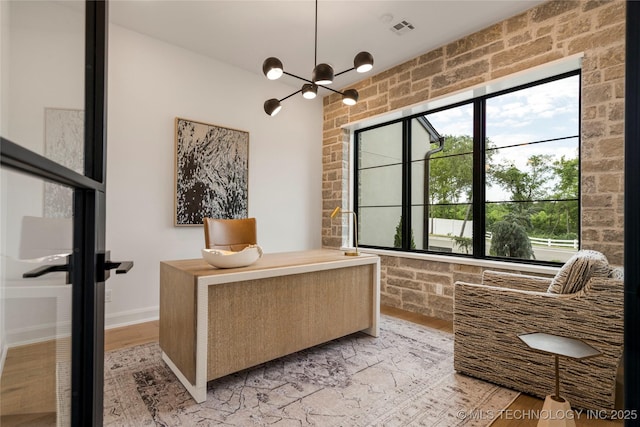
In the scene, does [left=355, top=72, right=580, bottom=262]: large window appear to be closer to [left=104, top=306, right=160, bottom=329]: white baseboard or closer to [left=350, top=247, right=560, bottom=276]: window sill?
[left=350, top=247, right=560, bottom=276]: window sill

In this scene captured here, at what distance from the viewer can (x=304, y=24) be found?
294 centimetres

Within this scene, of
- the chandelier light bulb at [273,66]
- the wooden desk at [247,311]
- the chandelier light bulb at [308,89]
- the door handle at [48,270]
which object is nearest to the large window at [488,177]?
the wooden desk at [247,311]

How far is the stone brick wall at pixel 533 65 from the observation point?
225 cm

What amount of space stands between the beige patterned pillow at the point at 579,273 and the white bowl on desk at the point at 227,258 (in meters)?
1.90

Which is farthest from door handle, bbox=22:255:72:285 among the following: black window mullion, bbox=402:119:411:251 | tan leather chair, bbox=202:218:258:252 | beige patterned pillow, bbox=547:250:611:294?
black window mullion, bbox=402:119:411:251

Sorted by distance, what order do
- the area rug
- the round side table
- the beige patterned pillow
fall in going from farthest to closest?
the beige patterned pillow
the area rug
the round side table

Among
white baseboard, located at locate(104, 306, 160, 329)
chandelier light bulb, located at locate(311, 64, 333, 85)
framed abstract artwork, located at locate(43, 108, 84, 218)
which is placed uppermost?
chandelier light bulb, located at locate(311, 64, 333, 85)

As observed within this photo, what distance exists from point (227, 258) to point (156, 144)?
6.36 ft

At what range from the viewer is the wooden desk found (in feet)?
5.82

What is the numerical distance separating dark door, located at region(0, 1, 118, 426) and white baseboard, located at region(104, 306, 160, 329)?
8.45 ft

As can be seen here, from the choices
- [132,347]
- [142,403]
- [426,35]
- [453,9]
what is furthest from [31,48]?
[426,35]

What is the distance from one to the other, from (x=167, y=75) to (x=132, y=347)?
8.72ft

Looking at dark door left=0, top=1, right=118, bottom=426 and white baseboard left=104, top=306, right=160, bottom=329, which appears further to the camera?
white baseboard left=104, top=306, right=160, bottom=329

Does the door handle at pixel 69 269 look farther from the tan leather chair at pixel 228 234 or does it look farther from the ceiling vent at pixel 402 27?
the ceiling vent at pixel 402 27
